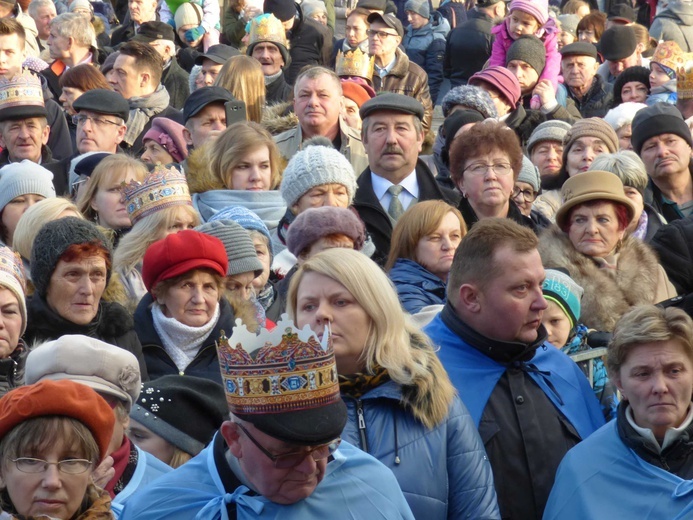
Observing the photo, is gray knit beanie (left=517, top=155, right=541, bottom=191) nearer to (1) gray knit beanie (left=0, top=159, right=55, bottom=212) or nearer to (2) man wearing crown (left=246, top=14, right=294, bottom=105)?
(1) gray knit beanie (left=0, top=159, right=55, bottom=212)

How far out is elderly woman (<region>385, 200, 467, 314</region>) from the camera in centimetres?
654

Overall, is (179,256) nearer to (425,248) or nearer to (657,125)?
(425,248)

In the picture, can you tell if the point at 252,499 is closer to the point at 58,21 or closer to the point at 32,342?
the point at 32,342

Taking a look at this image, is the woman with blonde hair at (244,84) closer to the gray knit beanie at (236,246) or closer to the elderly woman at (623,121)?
the elderly woman at (623,121)

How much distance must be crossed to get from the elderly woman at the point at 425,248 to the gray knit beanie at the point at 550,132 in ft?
11.3

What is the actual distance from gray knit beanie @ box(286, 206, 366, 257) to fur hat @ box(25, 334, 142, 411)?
1942 millimetres

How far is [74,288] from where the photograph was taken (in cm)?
605

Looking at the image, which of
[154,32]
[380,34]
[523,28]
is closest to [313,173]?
[380,34]

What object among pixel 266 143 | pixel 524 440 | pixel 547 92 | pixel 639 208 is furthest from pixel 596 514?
pixel 547 92

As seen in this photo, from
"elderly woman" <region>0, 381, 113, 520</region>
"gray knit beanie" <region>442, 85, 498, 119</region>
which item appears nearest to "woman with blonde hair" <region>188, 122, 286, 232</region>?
"gray knit beanie" <region>442, 85, 498, 119</region>

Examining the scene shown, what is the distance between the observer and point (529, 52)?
470 inches

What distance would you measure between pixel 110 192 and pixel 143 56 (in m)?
3.38

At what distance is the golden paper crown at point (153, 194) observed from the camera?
732 centimetres

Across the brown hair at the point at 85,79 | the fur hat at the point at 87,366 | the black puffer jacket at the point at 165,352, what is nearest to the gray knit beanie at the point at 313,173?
the black puffer jacket at the point at 165,352
